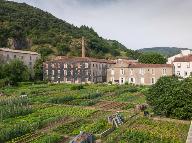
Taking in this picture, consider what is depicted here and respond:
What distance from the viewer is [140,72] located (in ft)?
237

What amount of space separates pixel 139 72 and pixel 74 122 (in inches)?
1667

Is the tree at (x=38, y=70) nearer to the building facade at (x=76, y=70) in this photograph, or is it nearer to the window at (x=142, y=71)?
the building facade at (x=76, y=70)

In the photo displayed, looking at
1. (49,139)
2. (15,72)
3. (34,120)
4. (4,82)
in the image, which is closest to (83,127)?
(49,139)

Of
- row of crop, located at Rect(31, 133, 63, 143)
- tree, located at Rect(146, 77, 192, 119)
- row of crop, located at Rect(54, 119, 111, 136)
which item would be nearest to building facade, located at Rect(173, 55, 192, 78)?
tree, located at Rect(146, 77, 192, 119)

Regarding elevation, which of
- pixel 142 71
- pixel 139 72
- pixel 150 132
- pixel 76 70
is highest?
pixel 76 70

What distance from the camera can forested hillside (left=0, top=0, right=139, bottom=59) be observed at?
373ft

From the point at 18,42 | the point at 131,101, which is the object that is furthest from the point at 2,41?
the point at 131,101

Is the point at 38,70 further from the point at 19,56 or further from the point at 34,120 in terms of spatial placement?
the point at 34,120

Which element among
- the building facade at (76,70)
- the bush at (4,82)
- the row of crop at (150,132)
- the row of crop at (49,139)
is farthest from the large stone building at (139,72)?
the row of crop at (49,139)

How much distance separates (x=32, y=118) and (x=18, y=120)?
1.38m

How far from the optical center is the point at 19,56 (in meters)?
80.7

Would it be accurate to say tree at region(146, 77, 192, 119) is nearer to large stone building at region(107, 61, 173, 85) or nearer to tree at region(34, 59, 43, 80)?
large stone building at region(107, 61, 173, 85)

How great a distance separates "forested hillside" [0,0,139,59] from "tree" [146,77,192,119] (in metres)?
76.6

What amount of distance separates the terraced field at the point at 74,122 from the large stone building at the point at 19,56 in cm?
3376
